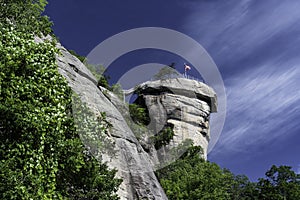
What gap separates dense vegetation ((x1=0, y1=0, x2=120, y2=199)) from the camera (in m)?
11.1

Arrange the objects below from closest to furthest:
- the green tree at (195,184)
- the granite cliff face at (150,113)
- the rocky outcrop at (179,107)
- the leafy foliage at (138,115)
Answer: the granite cliff face at (150,113) → the green tree at (195,184) → the leafy foliage at (138,115) → the rocky outcrop at (179,107)

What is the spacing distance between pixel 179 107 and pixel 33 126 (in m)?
42.5

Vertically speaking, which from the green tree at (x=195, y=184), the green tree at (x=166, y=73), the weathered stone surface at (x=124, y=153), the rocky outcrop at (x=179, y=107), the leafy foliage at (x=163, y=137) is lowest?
the weathered stone surface at (x=124, y=153)

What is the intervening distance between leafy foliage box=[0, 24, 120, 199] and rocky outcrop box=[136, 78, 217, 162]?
113 ft

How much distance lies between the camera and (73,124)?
1354 cm

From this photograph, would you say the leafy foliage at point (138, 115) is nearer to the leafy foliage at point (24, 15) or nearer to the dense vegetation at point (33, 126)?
the leafy foliage at point (24, 15)

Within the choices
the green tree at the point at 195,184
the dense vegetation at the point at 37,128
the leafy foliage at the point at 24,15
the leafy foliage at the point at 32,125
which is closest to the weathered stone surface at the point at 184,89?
the green tree at the point at 195,184

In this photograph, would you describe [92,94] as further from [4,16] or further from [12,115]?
[12,115]

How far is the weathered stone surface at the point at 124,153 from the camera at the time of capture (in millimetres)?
18469

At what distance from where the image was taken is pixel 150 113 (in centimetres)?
4997

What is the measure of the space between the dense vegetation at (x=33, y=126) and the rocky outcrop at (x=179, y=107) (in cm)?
3434

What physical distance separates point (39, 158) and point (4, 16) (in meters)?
6.86

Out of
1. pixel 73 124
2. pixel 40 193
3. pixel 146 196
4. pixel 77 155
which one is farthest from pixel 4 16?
pixel 146 196

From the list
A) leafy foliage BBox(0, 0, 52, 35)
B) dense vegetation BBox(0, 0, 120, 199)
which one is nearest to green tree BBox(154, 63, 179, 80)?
leafy foliage BBox(0, 0, 52, 35)
